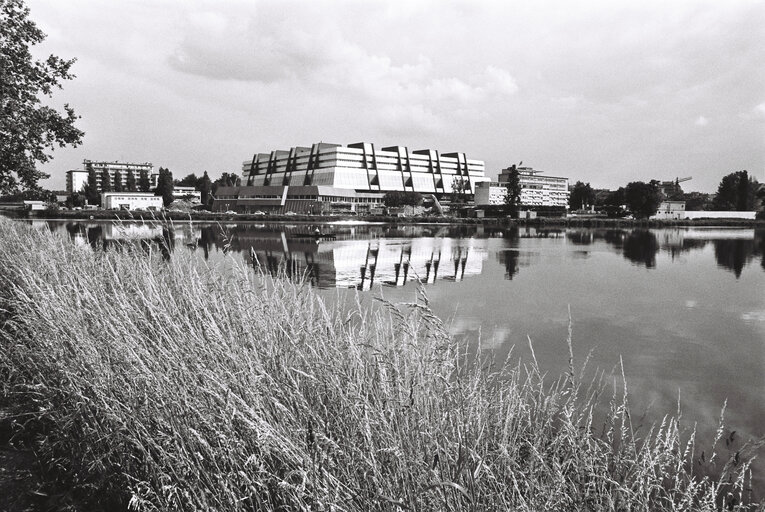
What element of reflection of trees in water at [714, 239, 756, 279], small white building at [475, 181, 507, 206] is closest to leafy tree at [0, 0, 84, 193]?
reflection of trees in water at [714, 239, 756, 279]

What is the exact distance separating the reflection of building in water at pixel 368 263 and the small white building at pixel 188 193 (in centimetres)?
13007

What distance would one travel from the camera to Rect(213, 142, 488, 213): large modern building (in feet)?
419

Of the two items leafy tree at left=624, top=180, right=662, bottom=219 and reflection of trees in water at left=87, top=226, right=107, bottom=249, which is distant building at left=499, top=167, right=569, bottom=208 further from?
reflection of trees in water at left=87, top=226, right=107, bottom=249

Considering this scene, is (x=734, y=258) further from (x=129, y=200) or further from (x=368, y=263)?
(x=129, y=200)

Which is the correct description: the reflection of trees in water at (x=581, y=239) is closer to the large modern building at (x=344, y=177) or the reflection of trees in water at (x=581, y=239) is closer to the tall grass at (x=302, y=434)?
the tall grass at (x=302, y=434)

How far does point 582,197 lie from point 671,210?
3169 cm

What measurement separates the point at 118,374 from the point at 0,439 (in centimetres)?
221

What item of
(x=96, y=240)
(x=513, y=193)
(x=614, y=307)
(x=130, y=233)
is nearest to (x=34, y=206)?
(x=130, y=233)

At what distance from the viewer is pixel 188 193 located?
6535 inches

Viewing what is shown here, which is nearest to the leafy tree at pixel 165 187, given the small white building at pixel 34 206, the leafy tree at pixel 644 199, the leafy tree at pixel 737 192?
the small white building at pixel 34 206

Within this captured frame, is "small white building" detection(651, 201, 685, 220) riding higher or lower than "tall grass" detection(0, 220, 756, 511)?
higher

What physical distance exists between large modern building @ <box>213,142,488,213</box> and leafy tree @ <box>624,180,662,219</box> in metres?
46.5

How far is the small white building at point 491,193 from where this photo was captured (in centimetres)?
12975

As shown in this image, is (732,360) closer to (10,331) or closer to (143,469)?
(143,469)
